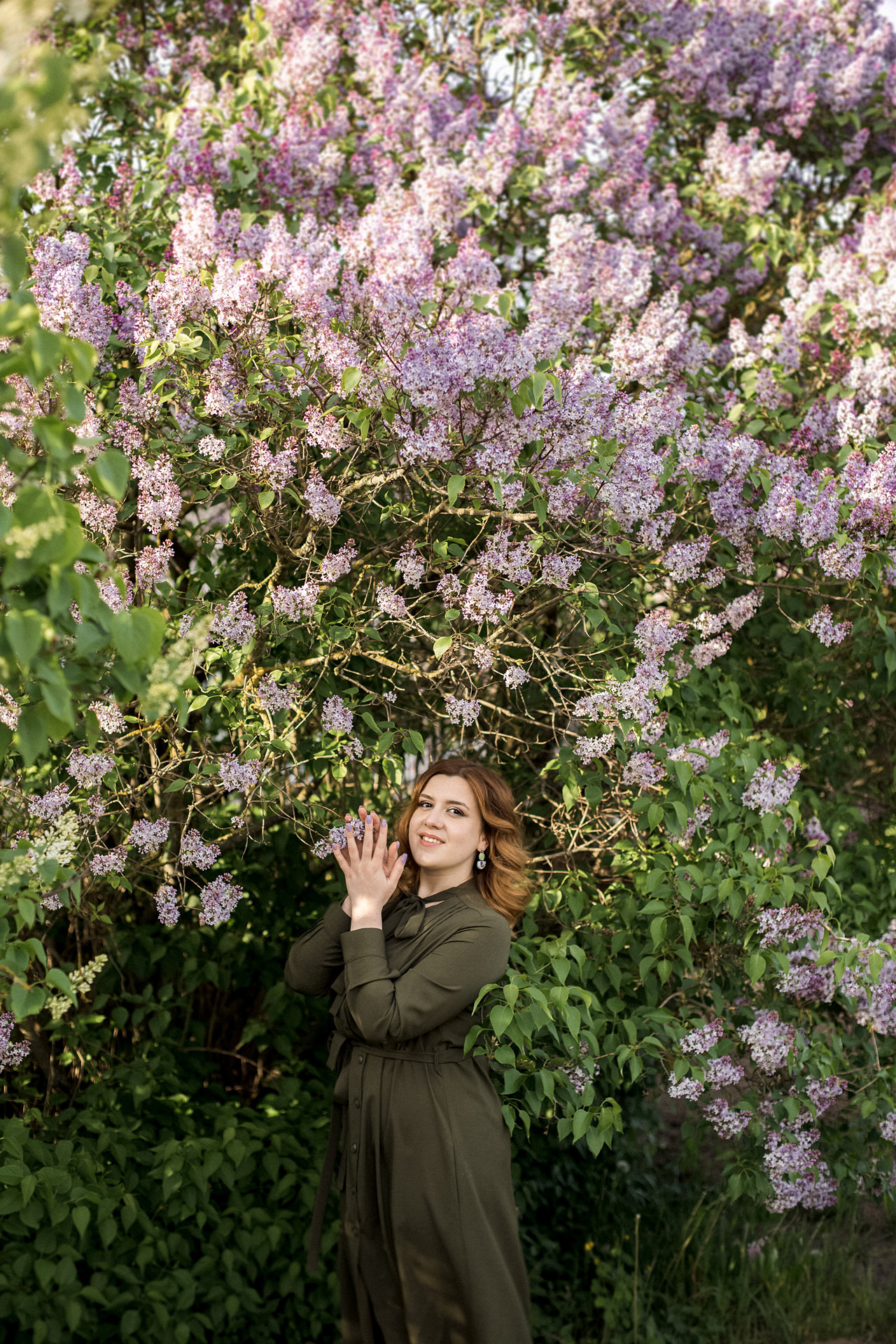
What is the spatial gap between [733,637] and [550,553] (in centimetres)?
127

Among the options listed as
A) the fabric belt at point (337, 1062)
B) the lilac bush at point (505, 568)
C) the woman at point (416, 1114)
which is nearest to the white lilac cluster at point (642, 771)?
the lilac bush at point (505, 568)

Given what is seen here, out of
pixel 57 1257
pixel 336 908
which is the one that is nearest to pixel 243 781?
pixel 336 908

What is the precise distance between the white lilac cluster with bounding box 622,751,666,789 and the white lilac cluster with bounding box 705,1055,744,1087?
73 cm

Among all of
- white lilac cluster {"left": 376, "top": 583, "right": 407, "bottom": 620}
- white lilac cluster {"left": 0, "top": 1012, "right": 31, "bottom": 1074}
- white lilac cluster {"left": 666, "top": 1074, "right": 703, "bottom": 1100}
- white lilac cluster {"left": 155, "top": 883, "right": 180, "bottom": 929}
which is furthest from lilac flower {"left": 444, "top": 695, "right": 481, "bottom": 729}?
white lilac cluster {"left": 0, "top": 1012, "right": 31, "bottom": 1074}

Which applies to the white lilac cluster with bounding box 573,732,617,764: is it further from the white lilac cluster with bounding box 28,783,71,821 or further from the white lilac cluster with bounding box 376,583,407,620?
the white lilac cluster with bounding box 28,783,71,821

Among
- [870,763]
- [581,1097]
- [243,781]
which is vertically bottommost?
[870,763]

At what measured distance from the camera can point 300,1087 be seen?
3586 mm

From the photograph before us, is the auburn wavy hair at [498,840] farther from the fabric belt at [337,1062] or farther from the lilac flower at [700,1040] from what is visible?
the lilac flower at [700,1040]

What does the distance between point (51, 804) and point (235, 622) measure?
579 mm

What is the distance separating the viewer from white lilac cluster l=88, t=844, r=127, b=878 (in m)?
2.42

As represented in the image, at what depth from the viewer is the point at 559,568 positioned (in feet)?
8.54

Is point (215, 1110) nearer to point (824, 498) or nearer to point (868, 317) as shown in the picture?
point (824, 498)

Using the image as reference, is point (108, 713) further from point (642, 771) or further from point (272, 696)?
point (642, 771)

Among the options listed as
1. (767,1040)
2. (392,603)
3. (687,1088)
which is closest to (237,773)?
(392,603)
